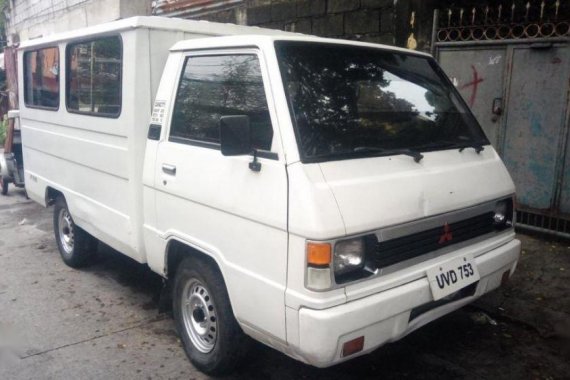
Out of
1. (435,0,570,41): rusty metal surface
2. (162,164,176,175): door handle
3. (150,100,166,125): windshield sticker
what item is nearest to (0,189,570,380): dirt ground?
(162,164,176,175): door handle

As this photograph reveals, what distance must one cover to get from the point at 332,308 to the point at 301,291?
0.17 m

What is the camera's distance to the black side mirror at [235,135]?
2.68 metres

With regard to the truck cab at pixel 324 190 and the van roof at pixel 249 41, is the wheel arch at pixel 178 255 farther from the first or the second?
the van roof at pixel 249 41

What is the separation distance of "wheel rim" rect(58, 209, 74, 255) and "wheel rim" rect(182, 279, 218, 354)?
2312 mm

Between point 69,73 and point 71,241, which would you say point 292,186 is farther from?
point 71,241

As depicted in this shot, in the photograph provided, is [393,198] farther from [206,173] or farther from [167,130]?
[167,130]

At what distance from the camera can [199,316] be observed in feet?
11.2

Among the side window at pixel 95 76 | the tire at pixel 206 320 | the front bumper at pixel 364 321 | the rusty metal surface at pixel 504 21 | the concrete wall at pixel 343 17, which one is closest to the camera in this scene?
the front bumper at pixel 364 321

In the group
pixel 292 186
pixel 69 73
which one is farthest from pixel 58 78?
pixel 292 186

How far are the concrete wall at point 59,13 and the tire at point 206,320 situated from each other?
11.1m

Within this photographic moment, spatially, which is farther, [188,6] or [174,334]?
[188,6]

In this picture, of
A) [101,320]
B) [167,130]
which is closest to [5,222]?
[101,320]

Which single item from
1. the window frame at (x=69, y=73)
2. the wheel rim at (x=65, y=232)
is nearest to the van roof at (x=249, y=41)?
the window frame at (x=69, y=73)

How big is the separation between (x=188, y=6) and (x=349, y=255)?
383 inches
